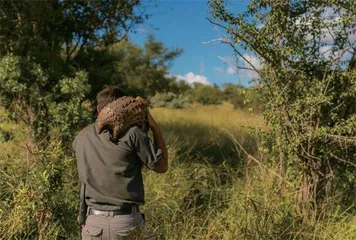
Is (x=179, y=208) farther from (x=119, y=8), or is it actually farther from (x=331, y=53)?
(x=119, y=8)

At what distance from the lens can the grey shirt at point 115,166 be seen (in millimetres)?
2648

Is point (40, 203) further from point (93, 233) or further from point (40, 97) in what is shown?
point (40, 97)

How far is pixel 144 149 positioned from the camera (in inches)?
A: 104

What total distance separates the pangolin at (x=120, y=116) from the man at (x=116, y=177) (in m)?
0.05

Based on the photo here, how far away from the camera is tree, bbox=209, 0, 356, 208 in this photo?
14.6 ft

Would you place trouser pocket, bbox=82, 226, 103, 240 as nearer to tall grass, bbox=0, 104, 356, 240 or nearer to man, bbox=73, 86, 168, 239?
man, bbox=73, 86, 168, 239

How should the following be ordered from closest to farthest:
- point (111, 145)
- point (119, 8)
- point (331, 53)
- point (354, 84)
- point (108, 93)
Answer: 1. point (111, 145)
2. point (108, 93)
3. point (354, 84)
4. point (331, 53)
5. point (119, 8)

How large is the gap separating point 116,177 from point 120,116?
0.40m

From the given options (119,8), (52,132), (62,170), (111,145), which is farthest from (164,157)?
(119,8)

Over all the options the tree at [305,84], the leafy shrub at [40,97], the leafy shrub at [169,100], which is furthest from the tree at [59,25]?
the leafy shrub at [169,100]

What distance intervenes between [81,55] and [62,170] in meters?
4.43

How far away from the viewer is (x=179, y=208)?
5109 millimetres

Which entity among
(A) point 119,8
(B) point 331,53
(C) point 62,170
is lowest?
(C) point 62,170

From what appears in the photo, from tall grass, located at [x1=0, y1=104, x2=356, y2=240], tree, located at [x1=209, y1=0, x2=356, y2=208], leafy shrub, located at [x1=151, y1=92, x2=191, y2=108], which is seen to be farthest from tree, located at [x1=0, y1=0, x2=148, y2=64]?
leafy shrub, located at [x1=151, y1=92, x2=191, y2=108]
